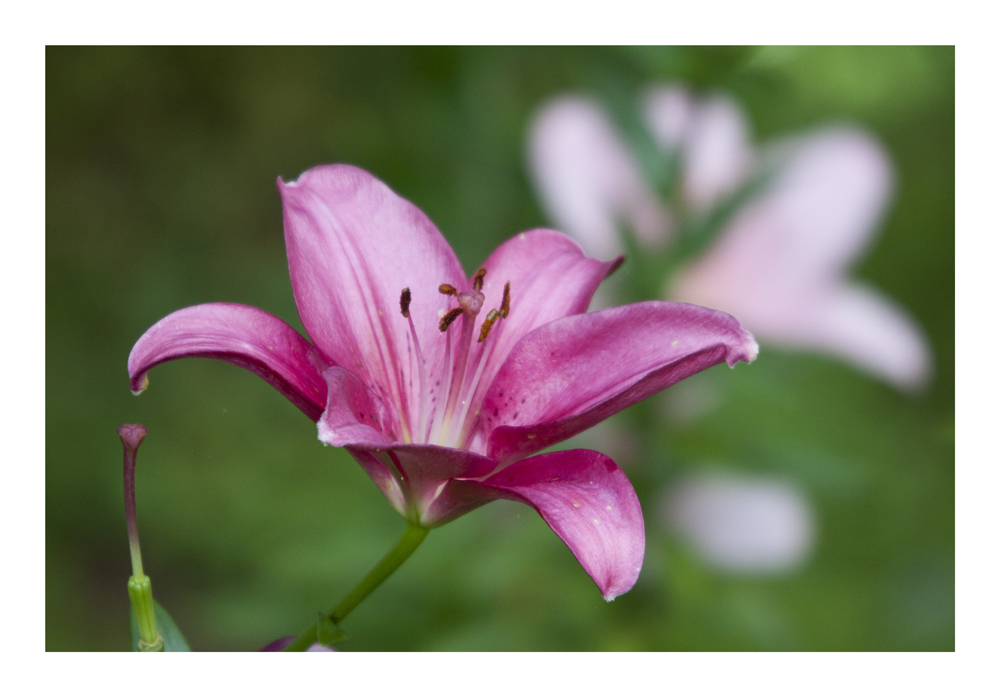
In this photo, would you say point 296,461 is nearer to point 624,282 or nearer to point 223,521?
point 223,521

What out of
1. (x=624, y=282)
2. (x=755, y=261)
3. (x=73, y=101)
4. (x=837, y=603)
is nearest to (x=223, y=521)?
(x=73, y=101)

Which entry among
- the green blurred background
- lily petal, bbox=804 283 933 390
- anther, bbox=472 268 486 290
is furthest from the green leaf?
lily petal, bbox=804 283 933 390

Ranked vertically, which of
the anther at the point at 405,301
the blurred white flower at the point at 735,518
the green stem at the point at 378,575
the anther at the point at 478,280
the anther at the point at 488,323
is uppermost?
the anther at the point at 478,280

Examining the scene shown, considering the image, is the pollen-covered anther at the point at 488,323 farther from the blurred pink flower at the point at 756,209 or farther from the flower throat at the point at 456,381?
the blurred pink flower at the point at 756,209

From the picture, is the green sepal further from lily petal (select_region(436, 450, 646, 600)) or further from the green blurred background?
the green blurred background

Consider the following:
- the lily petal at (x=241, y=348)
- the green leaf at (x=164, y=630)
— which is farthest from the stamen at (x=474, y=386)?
the green leaf at (x=164, y=630)

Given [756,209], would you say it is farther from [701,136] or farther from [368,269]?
[368,269]
